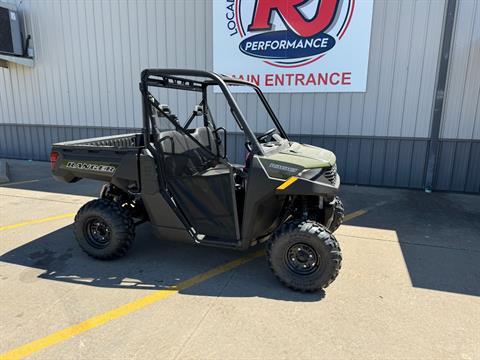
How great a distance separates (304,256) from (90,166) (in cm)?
253

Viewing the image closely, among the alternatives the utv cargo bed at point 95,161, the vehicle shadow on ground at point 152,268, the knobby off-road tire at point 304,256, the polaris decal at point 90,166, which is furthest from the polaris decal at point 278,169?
the polaris decal at point 90,166

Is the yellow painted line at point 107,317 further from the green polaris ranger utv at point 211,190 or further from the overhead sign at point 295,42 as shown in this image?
the overhead sign at point 295,42

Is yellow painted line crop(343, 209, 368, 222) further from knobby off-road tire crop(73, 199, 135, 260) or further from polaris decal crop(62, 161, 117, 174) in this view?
polaris decal crop(62, 161, 117, 174)

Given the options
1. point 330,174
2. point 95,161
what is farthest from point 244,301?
point 95,161

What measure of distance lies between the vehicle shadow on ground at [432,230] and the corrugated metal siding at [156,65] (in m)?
1.46

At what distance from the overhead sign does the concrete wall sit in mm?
240

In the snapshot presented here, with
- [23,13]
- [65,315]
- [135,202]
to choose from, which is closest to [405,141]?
[135,202]

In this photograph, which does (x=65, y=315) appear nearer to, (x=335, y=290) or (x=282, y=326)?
(x=282, y=326)

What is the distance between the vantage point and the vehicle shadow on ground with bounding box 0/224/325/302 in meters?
3.36

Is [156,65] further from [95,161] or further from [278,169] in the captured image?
[278,169]

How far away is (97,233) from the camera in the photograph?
3998 mm

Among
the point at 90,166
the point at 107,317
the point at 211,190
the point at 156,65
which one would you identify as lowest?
the point at 107,317

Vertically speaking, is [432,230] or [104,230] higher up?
[104,230]

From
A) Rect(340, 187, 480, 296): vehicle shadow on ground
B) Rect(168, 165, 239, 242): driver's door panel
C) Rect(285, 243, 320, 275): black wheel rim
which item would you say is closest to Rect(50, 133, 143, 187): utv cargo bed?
Rect(168, 165, 239, 242): driver's door panel
